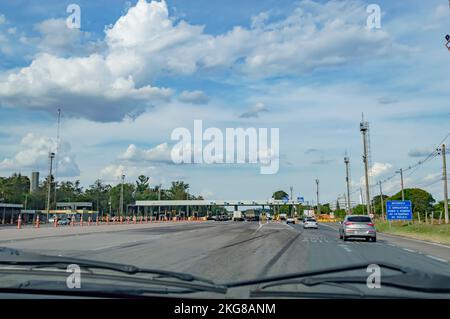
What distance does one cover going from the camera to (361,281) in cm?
496

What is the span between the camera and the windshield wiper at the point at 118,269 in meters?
5.10

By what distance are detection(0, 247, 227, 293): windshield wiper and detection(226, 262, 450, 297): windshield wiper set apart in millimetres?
332

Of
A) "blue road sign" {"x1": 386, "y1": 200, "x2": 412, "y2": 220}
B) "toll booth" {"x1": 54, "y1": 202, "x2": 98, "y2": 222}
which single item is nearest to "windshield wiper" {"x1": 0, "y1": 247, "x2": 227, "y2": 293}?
"blue road sign" {"x1": 386, "y1": 200, "x2": 412, "y2": 220}

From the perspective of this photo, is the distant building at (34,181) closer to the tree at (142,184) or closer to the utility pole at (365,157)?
the tree at (142,184)

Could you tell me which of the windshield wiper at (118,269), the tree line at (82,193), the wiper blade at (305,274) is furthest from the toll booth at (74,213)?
the wiper blade at (305,274)

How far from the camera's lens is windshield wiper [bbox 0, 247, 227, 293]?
16.7ft

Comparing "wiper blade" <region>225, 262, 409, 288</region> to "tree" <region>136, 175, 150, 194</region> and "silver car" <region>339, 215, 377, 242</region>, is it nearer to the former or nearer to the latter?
"silver car" <region>339, 215, 377, 242</region>

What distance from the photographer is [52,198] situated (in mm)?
147125

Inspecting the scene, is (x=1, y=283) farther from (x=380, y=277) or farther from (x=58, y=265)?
(x=380, y=277)
